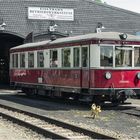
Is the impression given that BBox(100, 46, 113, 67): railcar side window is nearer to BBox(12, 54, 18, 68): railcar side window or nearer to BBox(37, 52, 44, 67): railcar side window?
BBox(37, 52, 44, 67): railcar side window

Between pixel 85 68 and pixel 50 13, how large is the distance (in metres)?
22.1

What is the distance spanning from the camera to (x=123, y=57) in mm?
20516

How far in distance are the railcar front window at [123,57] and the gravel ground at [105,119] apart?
176 cm

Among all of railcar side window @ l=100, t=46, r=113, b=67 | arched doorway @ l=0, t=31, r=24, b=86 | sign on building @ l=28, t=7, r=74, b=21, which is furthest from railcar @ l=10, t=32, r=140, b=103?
arched doorway @ l=0, t=31, r=24, b=86

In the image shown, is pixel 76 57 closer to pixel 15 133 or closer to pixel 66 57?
pixel 66 57

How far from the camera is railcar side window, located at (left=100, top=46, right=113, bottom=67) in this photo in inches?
793

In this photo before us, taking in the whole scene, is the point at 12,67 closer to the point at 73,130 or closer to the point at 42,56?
the point at 42,56

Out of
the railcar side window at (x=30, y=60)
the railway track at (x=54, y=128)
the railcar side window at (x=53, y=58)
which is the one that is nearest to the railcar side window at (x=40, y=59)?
the railcar side window at (x=30, y=60)

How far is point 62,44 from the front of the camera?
73.6 feet

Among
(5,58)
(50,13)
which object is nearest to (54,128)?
(50,13)

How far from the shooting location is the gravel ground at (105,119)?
544 inches

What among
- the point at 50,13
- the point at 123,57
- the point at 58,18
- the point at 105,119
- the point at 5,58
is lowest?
the point at 105,119

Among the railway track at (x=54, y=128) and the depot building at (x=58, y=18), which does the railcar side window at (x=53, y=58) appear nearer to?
the railway track at (x=54, y=128)

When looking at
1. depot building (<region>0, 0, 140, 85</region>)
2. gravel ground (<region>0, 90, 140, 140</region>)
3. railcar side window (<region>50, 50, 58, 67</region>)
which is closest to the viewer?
gravel ground (<region>0, 90, 140, 140</region>)
